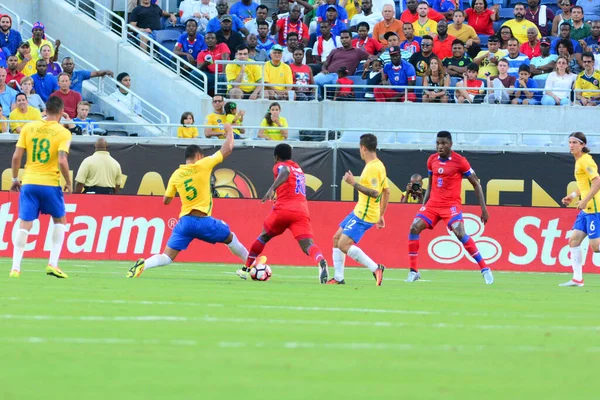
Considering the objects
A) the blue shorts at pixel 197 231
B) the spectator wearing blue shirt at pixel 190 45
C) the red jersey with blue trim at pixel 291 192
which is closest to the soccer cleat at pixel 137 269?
the blue shorts at pixel 197 231

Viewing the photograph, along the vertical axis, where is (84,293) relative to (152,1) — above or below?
below

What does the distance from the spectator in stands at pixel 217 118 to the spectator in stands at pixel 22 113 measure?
3.64 m

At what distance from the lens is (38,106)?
24609 mm

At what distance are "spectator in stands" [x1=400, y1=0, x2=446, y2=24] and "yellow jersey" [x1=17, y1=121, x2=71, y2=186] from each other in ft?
55.3

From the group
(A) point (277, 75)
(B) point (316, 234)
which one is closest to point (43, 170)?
(B) point (316, 234)

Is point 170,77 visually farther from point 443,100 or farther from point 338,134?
point 443,100

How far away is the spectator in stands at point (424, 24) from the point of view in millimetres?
28188

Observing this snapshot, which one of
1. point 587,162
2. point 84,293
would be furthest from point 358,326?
point 587,162

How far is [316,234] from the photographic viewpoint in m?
21.5

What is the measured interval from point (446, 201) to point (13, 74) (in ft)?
42.3

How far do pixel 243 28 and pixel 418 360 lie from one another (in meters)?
23.1

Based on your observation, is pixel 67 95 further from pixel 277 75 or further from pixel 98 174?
pixel 277 75

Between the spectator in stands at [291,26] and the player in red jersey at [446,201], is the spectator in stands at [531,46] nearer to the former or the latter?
the spectator in stands at [291,26]

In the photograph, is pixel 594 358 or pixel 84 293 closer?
pixel 594 358
